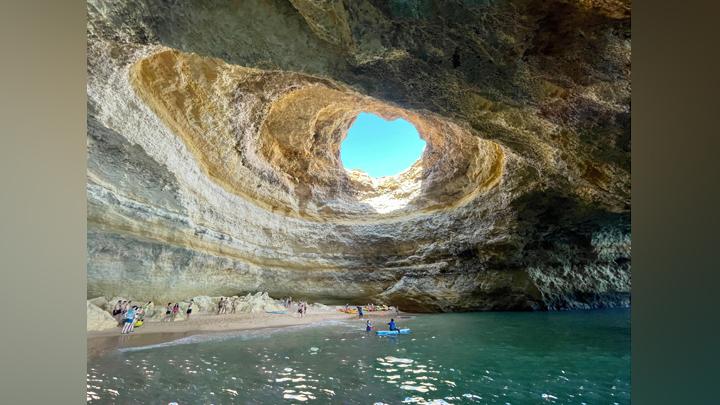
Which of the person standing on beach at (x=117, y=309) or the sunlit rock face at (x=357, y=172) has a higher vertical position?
the sunlit rock face at (x=357, y=172)

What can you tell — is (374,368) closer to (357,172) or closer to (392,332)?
(392,332)

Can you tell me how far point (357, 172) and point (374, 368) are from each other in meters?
13.0

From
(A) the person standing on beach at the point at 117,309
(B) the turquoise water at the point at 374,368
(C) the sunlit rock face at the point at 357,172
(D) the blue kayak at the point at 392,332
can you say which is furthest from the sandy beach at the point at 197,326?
(D) the blue kayak at the point at 392,332

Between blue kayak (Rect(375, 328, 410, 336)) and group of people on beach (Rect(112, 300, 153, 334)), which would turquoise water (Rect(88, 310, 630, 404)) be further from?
group of people on beach (Rect(112, 300, 153, 334))

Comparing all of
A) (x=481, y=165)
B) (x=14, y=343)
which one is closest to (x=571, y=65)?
(x=481, y=165)

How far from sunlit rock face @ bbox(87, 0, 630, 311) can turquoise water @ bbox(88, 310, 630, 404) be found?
14.3 feet

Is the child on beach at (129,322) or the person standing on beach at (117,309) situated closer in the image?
the child on beach at (129,322)

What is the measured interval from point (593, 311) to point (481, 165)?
8.40 meters

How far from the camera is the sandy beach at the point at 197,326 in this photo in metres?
10.3

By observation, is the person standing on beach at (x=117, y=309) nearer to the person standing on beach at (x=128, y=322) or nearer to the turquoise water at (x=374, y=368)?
the person standing on beach at (x=128, y=322)

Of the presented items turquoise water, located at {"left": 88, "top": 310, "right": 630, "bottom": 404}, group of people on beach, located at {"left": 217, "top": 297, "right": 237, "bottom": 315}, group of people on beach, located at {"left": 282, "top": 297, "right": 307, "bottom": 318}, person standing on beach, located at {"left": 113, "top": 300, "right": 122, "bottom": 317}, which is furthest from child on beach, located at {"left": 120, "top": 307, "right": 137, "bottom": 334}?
group of people on beach, located at {"left": 282, "top": 297, "right": 307, "bottom": 318}

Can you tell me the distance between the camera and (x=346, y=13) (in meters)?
7.43

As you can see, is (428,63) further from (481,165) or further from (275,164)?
(275,164)

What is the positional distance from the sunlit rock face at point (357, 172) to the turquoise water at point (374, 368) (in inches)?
172
